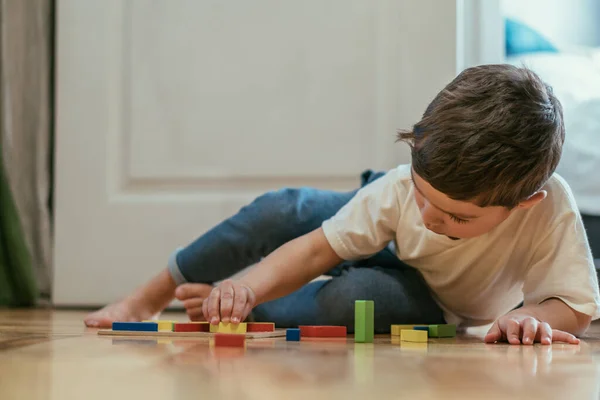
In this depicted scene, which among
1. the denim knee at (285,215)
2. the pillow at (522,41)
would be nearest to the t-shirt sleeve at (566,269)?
the denim knee at (285,215)

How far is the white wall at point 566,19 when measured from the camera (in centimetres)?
271

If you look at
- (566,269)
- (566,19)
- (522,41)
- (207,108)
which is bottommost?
(566,269)

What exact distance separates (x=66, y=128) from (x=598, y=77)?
127cm

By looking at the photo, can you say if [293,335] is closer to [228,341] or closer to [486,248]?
[228,341]

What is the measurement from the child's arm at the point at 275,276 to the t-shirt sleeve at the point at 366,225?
2cm

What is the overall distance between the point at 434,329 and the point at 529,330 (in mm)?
127

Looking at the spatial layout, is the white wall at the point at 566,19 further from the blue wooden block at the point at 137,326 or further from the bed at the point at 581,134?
the blue wooden block at the point at 137,326

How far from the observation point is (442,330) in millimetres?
1030

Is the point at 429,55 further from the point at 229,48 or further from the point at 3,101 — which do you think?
the point at 3,101

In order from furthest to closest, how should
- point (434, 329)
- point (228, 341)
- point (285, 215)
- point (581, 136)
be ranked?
point (581, 136)
point (285, 215)
point (434, 329)
point (228, 341)

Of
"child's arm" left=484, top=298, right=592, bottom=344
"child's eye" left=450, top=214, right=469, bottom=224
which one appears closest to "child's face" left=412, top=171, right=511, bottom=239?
"child's eye" left=450, top=214, right=469, bottom=224

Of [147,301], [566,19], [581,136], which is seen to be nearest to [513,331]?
[147,301]

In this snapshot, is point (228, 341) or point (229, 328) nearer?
point (228, 341)

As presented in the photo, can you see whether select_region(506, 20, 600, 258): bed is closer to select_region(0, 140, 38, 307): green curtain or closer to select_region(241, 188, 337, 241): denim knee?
select_region(241, 188, 337, 241): denim knee
